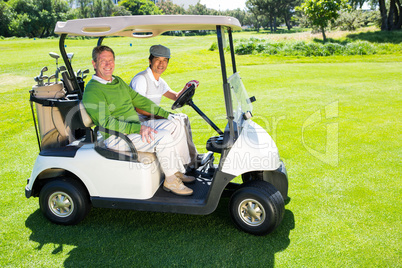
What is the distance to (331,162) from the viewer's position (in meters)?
4.30

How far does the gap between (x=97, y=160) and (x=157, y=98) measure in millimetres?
987

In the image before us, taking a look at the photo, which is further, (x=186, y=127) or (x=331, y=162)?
(x=331, y=162)

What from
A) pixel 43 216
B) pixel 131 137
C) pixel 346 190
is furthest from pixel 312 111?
pixel 43 216

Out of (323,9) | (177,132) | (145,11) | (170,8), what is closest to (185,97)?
(177,132)

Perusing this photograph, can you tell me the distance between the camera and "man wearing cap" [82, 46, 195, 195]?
278cm

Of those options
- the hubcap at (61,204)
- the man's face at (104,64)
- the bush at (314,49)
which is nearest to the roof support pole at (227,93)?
the man's face at (104,64)

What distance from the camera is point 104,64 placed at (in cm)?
286

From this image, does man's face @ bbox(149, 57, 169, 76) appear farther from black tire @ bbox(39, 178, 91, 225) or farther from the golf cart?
black tire @ bbox(39, 178, 91, 225)

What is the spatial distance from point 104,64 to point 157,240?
151 cm

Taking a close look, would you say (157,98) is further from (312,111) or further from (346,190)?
(312,111)

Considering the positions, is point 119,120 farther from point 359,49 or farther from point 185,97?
point 359,49

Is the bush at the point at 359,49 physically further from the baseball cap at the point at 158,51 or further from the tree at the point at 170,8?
the tree at the point at 170,8

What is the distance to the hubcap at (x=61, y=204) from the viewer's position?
117 inches

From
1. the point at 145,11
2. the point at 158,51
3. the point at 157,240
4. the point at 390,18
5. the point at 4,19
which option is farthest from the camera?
the point at 145,11
